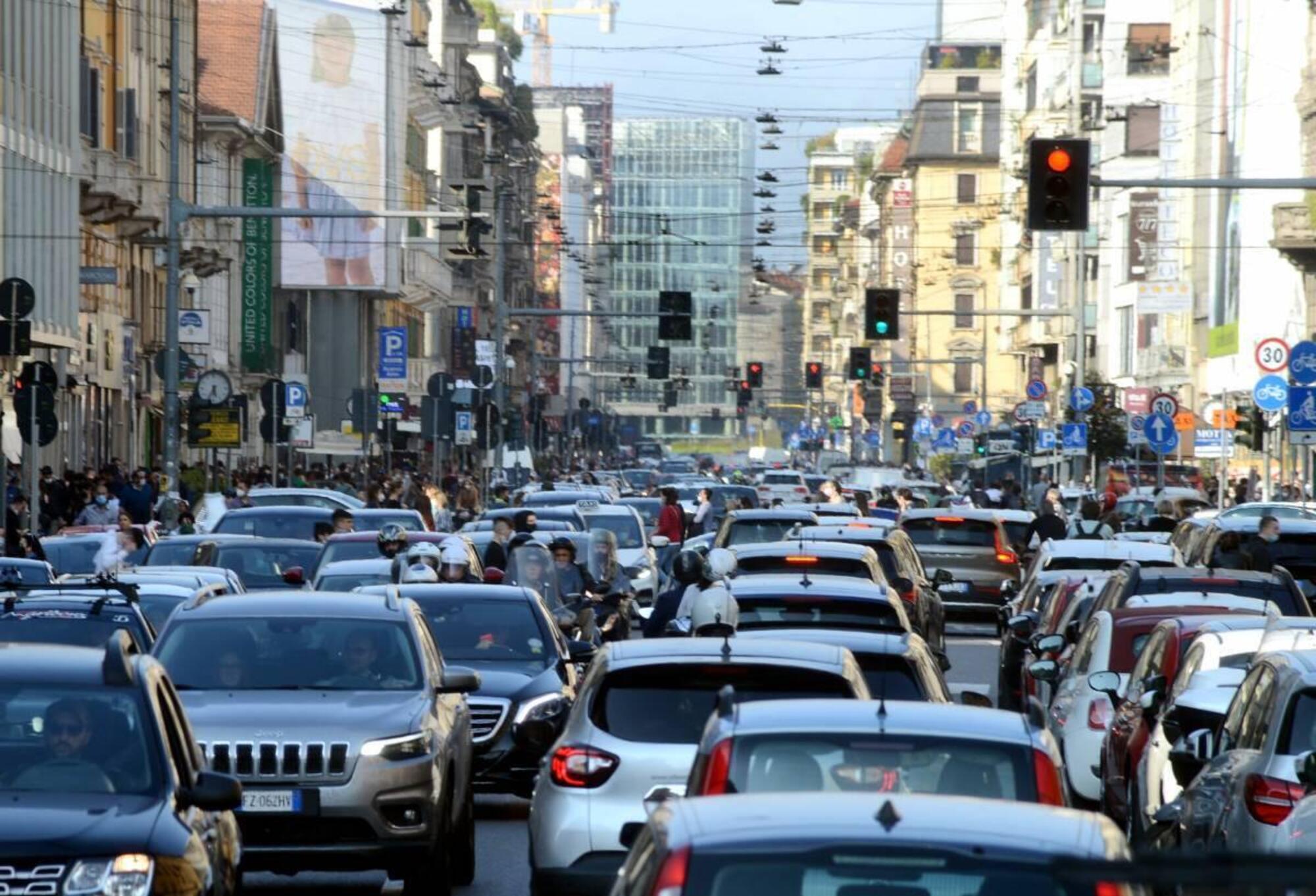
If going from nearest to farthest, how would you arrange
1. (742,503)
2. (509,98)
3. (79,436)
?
1. (742,503)
2. (79,436)
3. (509,98)

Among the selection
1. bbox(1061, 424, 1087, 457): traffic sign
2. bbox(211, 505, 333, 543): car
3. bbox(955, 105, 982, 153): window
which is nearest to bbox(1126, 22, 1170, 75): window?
bbox(1061, 424, 1087, 457): traffic sign

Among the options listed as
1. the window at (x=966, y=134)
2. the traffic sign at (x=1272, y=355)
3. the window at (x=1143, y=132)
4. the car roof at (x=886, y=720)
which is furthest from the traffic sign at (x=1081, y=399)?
the window at (x=966, y=134)

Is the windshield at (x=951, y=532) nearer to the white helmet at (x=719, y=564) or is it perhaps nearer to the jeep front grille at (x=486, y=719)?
the white helmet at (x=719, y=564)

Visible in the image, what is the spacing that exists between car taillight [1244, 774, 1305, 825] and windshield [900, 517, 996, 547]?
27382 mm

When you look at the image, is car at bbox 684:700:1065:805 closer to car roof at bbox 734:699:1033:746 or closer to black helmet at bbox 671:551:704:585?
car roof at bbox 734:699:1033:746

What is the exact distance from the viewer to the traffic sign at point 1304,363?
1337 inches

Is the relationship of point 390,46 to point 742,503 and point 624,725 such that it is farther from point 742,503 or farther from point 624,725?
point 624,725

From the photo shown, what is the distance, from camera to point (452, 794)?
1384cm

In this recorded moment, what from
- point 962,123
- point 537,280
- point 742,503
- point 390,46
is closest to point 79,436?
point 742,503

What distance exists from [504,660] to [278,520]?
1450 cm

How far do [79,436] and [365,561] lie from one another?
3371 centimetres

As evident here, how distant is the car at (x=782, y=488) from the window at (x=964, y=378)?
95.9 meters

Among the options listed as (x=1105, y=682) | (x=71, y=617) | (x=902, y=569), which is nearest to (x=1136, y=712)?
(x=1105, y=682)

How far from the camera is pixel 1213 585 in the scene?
1961 cm
